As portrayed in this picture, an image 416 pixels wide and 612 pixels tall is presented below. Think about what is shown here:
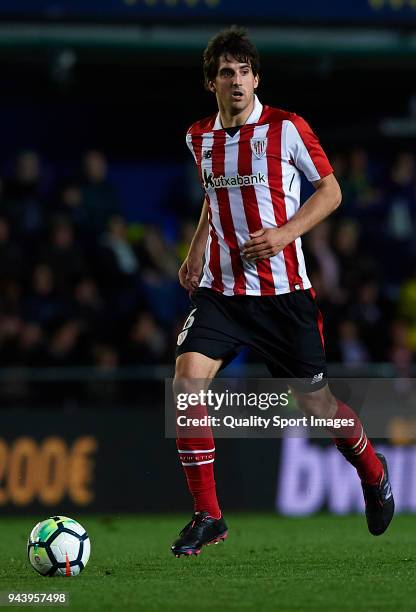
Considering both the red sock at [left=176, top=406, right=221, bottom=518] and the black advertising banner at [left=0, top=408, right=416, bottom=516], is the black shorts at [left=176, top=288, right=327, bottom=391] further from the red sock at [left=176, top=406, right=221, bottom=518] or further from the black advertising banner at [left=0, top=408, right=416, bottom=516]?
the black advertising banner at [left=0, top=408, right=416, bottom=516]

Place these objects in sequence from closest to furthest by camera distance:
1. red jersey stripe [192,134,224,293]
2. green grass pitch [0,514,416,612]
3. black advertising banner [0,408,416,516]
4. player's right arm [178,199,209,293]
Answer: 1. green grass pitch [0,514,416,612]
2. red jersey stripe [192,134,224,293]
3. player's right arm [178,199,209,293]
4. black advertising banner [0,408,416,516]

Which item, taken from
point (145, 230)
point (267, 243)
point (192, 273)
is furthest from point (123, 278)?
point (267, 243)

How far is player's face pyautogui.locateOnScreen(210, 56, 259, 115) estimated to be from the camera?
6.55 m

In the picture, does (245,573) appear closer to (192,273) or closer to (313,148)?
(192,273)

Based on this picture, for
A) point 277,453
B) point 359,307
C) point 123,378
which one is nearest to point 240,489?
point 277,453

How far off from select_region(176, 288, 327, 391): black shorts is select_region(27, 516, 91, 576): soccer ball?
3.56ft

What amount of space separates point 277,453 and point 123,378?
58.7 inches

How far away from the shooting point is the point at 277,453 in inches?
459

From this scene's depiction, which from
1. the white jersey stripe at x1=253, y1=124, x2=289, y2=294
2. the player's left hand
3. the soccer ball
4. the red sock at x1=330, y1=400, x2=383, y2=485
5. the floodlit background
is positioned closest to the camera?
the soccer ball

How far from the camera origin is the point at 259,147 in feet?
21.7

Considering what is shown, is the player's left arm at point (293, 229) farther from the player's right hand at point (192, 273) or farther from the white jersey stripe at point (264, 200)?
the player's right hand at point (192, 273)

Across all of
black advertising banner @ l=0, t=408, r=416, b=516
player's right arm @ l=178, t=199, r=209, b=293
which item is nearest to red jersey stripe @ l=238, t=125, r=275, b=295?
player's right arm @ l=178, t=199, r=209, b=293

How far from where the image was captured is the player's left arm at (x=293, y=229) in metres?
6.35

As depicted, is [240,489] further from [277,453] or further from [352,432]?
[352,432]
